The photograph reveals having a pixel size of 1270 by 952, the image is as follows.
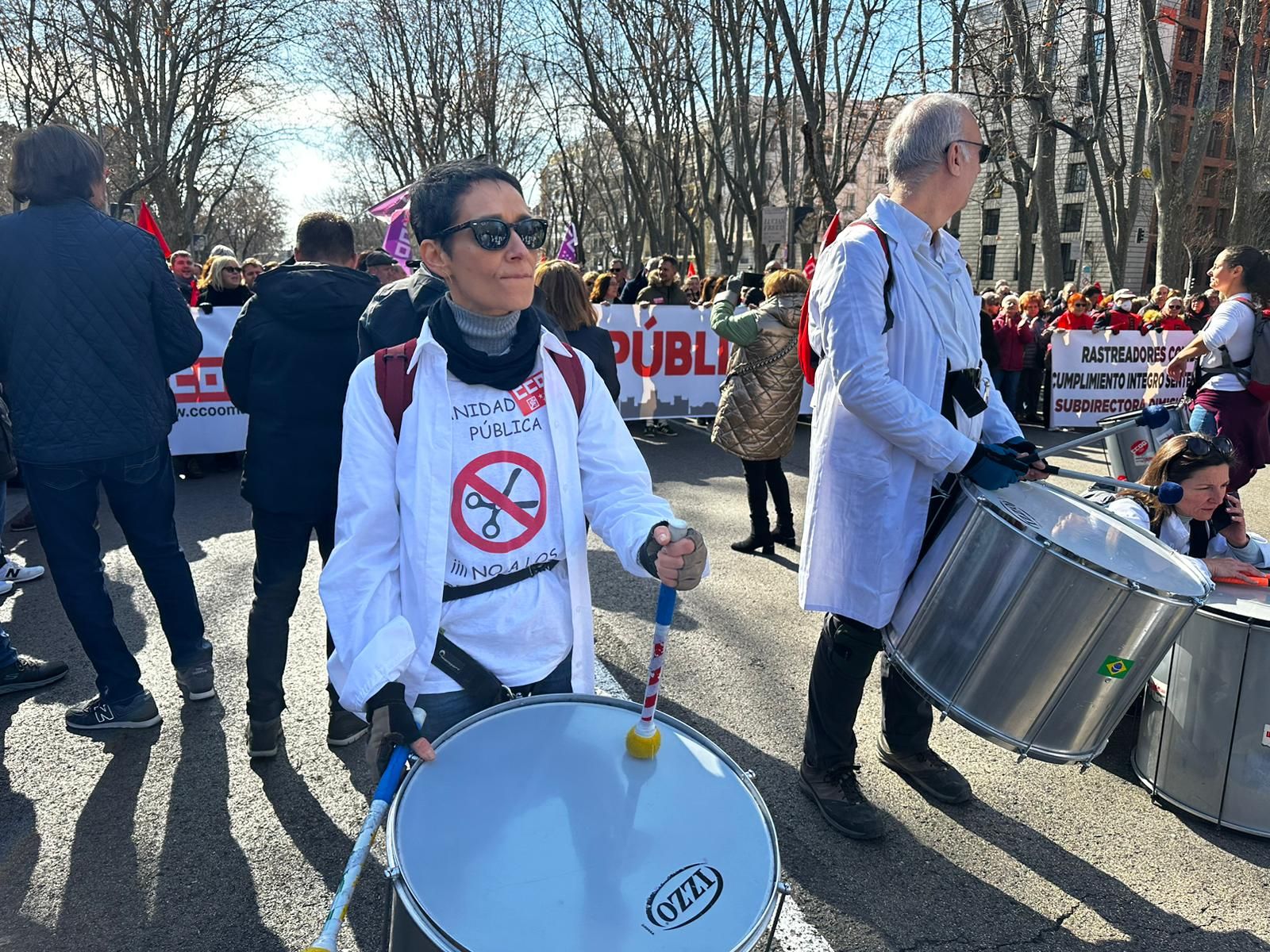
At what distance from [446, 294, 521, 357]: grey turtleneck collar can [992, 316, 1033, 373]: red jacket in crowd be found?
10651 millimetres

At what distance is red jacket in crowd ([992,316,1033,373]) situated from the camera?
11.4 m

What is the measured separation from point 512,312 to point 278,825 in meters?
2.10


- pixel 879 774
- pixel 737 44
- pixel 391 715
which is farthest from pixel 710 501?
pixel 737 44

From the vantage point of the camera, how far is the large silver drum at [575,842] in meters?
1.32

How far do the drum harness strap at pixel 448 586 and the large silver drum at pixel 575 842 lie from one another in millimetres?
252

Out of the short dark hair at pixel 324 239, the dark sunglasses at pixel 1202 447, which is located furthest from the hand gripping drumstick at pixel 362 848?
the dark sunglasses at pixel 1202 447

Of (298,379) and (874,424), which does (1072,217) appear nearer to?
A: (874,424)

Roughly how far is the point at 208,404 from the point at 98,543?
17.3ft

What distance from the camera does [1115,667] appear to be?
235 centimetres

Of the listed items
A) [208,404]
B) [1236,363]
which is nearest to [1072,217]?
[1236,363]

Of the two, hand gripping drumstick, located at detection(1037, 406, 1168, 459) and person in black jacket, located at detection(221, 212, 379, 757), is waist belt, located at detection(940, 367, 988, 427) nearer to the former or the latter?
hand gripping drumstick, located at detection(1037, 406, 1168, 459)

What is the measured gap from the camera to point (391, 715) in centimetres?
159

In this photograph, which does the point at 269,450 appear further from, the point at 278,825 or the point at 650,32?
the point at 650,32

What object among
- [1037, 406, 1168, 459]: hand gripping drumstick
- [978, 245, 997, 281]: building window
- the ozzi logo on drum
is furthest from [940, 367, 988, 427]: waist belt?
[978, 245, 997, 281]: building window
